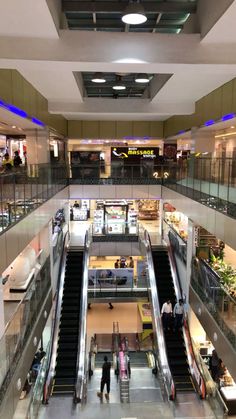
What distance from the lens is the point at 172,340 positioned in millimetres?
13320

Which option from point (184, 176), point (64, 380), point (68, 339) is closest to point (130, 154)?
point (184, 176)

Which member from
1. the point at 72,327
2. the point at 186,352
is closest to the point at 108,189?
the point at 72,327

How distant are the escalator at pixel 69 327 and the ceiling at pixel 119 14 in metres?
10.1

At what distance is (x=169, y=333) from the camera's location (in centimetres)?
1350

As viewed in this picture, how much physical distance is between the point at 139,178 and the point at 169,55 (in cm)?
1253

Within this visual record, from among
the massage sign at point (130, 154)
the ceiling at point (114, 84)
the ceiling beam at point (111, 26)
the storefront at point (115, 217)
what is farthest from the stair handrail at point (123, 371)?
the ceiling beam at point (111, 26)

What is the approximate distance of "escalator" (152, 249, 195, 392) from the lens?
11953mm

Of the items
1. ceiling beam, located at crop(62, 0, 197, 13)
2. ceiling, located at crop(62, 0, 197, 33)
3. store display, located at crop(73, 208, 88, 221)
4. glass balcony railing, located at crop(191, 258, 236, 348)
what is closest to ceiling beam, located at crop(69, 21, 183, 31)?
ceiling, located at crop(62, 0, 197, 33)

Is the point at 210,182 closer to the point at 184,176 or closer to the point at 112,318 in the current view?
the point at 184,176

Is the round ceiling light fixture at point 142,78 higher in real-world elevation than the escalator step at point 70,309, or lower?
higher

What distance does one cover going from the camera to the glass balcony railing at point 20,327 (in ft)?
22.7

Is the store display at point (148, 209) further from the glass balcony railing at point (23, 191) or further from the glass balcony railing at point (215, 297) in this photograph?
the glass balcony railing at point (215, 297)

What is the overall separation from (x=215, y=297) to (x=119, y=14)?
718cm

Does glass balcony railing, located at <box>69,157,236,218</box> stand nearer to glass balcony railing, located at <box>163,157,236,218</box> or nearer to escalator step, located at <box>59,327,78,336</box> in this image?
glass balcony railing, located at <box>163,157,236,218</box>
